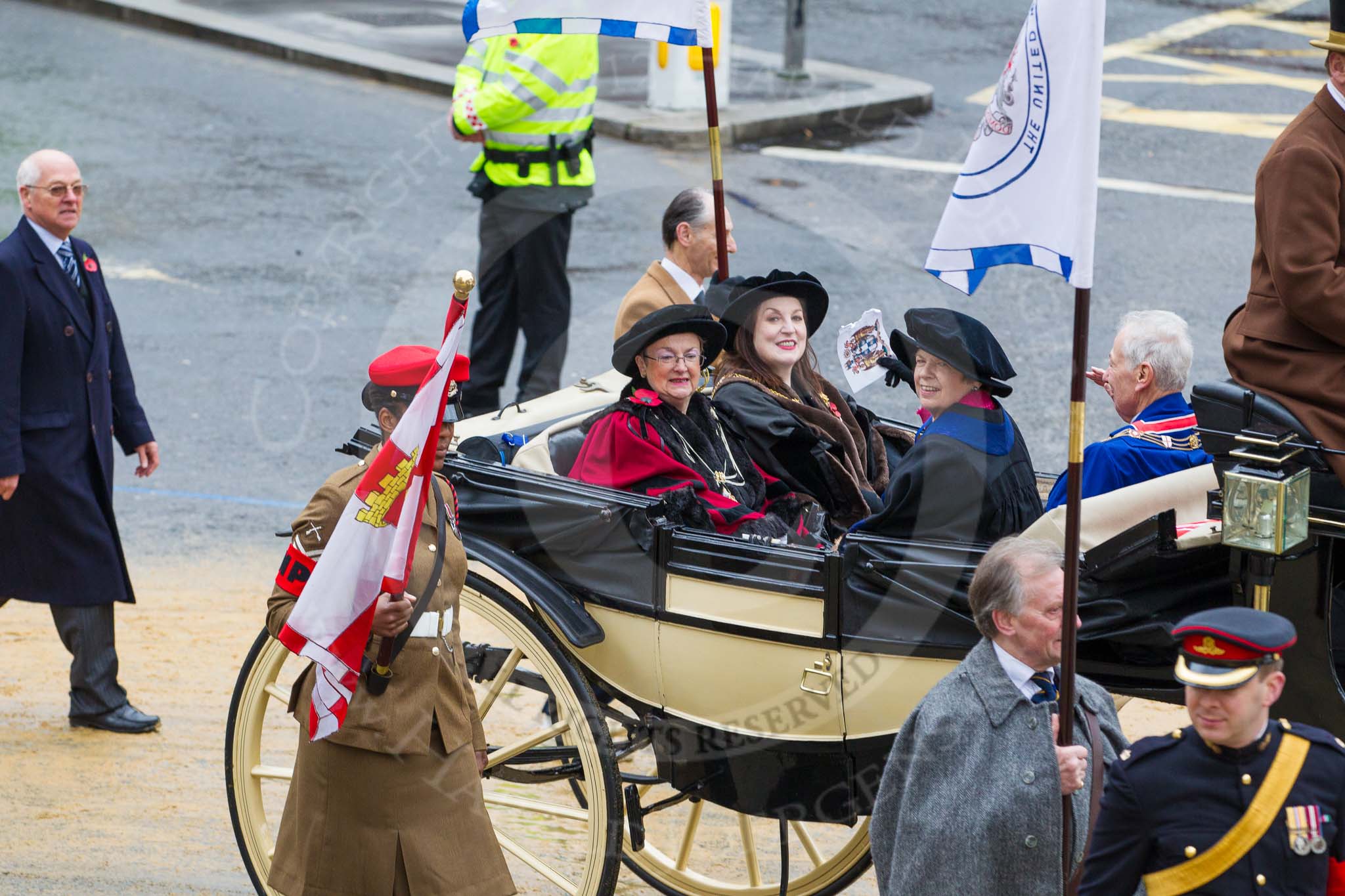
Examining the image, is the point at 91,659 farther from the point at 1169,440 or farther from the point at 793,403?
the point at 1169,440

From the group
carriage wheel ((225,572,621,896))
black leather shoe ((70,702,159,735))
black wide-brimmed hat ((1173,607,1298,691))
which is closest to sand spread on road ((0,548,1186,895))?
black leather shoe ((70,702,159,735))

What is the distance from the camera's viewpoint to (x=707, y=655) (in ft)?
13.6

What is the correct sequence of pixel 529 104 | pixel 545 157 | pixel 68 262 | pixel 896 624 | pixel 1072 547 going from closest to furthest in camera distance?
1. pixel 1072 547
2. pixel 896 624
3. pixel 68 262
4. pixel 529 104
5. pixel 545 157

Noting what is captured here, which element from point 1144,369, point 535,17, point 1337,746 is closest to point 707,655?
point 1144,369

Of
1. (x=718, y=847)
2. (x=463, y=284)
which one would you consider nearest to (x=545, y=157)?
(x=718, y=847)

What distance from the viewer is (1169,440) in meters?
4.21

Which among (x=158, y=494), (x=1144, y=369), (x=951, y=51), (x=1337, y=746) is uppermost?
(x=951, y=51)

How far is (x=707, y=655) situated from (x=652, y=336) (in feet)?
3.18

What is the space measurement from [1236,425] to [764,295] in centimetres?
178

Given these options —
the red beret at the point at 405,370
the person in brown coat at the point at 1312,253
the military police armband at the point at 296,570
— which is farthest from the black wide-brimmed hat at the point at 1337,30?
the military police armband at the point at 296,570

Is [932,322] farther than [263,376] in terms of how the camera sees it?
No

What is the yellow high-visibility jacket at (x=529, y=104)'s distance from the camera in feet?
24.7

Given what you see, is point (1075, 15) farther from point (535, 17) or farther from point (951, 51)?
point (951, 51)

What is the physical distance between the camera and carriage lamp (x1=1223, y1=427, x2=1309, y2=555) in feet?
11.2
